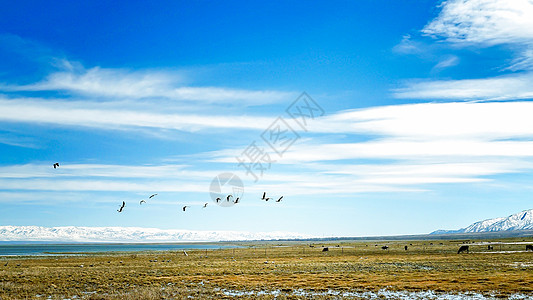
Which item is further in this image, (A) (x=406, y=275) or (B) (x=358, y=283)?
(A) (x=406, y=275)

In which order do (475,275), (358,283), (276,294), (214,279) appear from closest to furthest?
(276,294) < (358,283) < (475,275) < (214,279)

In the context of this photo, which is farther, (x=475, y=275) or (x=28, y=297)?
(x=475, y=275)

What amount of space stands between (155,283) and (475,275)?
27853 millimetres

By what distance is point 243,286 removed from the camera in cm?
3450

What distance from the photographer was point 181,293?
101 feet

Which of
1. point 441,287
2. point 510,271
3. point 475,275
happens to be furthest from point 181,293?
point 510,271

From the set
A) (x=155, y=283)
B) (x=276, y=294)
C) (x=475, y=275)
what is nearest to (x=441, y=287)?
(x=475, y=275)

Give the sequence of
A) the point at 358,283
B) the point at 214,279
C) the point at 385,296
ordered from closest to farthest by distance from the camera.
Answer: the point at 385,296, the point at 358,283, the point at 214,279

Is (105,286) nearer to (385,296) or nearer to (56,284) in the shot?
(56,284)

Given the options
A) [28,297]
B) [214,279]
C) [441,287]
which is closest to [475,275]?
[441,287]

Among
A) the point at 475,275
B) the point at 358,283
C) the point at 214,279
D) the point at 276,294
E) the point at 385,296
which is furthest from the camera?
the point at 214,279

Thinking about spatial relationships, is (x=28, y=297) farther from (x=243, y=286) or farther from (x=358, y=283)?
(x=358, y=283)

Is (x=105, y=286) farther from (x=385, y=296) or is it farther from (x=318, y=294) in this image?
(x=385, y=296)

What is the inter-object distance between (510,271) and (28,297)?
4015 cm
